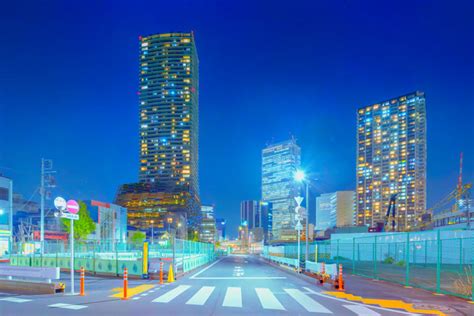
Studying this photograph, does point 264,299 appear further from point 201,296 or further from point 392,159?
point 392,159

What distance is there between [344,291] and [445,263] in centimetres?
2700

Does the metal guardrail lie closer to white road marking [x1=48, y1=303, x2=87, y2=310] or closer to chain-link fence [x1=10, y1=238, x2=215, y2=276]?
chain-link fence [x1=10, y1=238, x2=215, y2=276]

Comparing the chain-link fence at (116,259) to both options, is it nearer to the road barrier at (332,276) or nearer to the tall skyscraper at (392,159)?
the road barrier at (332,276)

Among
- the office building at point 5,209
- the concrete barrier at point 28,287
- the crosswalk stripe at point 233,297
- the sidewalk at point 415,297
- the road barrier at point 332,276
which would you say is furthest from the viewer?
the office building at point 5,209

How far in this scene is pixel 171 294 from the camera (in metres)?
15.4

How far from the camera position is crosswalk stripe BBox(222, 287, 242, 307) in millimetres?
12859

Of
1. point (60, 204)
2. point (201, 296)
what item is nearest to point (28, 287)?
point (60, 204)

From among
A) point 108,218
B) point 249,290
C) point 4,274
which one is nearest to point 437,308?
point 249,290

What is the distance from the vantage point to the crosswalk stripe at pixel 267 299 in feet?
40.9

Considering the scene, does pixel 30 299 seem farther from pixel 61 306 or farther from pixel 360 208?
pixel 360 208

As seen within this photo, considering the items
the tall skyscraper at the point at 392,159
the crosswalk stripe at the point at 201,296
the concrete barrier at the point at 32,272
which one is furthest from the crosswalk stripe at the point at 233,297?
the tall skyscraper at the point at 392,159

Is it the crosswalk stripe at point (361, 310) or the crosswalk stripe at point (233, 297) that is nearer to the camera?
the crosswalk stripe at point (361, 310)

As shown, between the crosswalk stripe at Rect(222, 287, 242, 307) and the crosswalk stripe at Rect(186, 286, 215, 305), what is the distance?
70 centimetres

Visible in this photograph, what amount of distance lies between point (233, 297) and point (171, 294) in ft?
8.32
